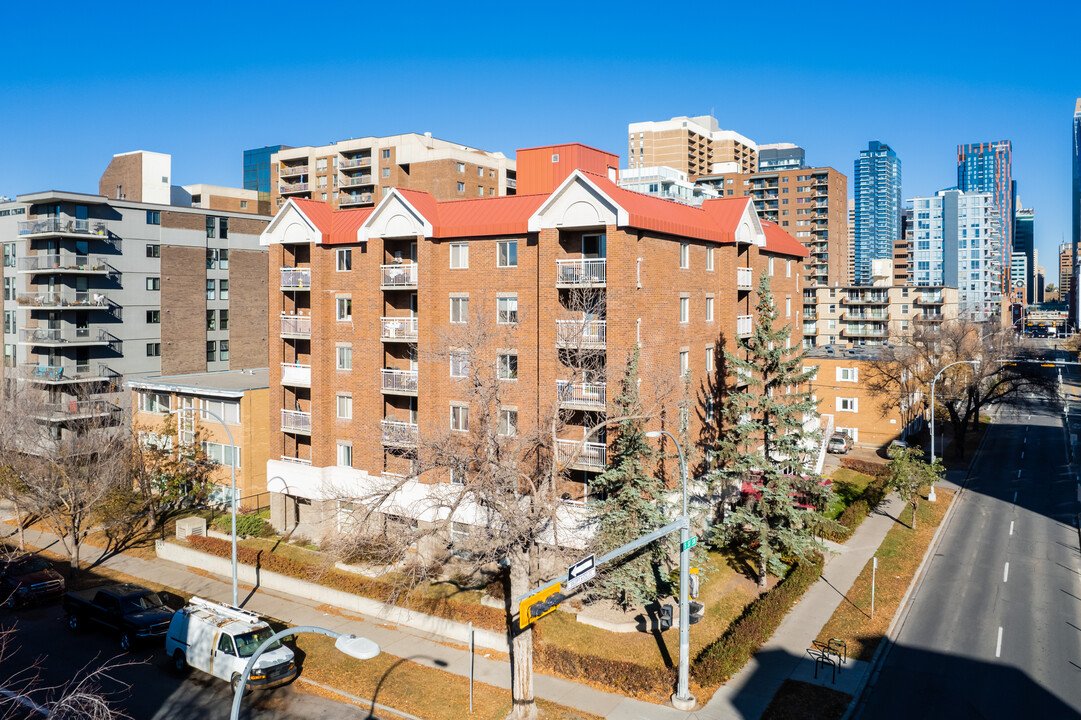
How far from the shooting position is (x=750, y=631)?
2597 centimetres

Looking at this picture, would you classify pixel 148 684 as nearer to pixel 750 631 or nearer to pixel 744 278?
pixel 750 631

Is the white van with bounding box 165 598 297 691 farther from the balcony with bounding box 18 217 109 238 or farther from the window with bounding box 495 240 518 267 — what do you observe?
→ the balcony with bounding box 18 217 109 238

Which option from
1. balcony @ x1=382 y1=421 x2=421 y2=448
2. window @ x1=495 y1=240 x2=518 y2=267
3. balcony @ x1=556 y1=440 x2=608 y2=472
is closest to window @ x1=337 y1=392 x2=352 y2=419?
balcony @ x1=382 y1=421 x2=421 y2=448

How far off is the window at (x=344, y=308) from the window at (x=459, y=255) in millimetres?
6766

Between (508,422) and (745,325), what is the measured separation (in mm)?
15568

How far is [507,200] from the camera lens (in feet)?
112

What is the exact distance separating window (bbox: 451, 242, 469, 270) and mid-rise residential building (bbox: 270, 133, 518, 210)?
161 ft

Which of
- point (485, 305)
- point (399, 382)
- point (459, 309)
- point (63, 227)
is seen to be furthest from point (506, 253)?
point (63, 227)

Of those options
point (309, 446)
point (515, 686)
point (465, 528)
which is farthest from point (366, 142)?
point (515, 686)

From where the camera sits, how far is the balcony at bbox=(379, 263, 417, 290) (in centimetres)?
3556

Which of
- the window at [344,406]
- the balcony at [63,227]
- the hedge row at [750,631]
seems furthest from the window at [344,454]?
the balcony at [63,227]

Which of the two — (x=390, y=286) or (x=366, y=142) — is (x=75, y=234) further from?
(x=366, y=142)

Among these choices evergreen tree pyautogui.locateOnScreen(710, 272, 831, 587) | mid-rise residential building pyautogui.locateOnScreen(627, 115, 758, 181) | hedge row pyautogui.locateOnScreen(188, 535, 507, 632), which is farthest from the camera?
mid-rise residential building pyautogui.locateOnScreen(627, 115, 758, 181)

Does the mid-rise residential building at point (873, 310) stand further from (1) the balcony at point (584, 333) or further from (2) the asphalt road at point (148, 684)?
(2) the asphalt road at point (148, 684)
